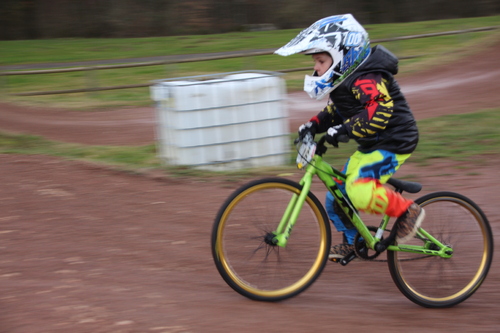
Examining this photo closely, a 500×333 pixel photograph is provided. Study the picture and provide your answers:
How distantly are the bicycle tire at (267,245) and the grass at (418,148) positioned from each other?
327 centimetres

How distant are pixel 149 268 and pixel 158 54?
18.3 meters

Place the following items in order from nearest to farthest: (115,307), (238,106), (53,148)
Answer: (115,307)
(238,106)
(53,148)

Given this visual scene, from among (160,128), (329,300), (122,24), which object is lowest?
(329,300)

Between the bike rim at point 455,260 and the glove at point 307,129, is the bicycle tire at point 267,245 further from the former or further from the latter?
the bike rim at point 455,260

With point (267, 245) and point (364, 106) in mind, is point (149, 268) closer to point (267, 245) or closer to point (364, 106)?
point (267, 245)

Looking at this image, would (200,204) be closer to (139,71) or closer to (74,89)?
(74,89)

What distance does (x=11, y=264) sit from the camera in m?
4.67

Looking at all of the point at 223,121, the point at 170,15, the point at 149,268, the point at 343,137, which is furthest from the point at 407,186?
the point at 170,15

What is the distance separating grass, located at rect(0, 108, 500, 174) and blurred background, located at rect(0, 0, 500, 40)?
802 inches

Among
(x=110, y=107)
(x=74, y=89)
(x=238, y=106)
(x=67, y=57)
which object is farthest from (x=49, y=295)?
(x=67, y=57)

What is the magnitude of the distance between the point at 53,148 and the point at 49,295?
5.78 m

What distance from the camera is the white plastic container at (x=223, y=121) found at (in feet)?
24.3

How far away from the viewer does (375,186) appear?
391 cm

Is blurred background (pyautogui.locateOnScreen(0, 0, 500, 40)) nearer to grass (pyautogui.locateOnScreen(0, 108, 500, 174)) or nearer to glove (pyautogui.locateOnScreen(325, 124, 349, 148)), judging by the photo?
grass (pyautogui.locateOnScreen(0, 108, 500, 174))
